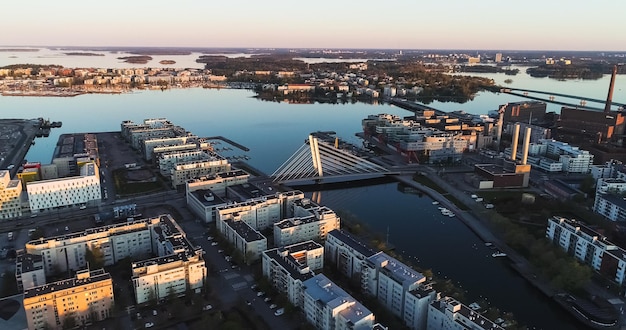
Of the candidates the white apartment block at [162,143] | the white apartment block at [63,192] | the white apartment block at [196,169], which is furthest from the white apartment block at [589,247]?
the white apartment block at [162,143]

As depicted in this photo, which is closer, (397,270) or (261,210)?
(397,270)

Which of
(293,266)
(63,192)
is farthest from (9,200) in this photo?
(293,266)

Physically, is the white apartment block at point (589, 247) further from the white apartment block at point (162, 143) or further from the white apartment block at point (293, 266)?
the white apartment block at point (162, 143)

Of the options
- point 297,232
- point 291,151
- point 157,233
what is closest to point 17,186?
point 157,233

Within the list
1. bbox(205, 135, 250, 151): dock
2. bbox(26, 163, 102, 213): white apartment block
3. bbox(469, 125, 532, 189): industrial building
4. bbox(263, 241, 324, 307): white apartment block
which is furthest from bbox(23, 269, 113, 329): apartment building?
bbox(205, 135, 250, 151): dock

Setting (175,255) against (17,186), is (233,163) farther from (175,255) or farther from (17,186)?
(175,255)

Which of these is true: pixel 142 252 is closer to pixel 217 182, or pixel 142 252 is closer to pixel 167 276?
pixel 167 276

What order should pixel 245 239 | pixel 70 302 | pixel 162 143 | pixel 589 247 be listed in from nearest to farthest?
pixel 70 302 < pixel 245 239 < pixel 589 247 < pixel 162 143
